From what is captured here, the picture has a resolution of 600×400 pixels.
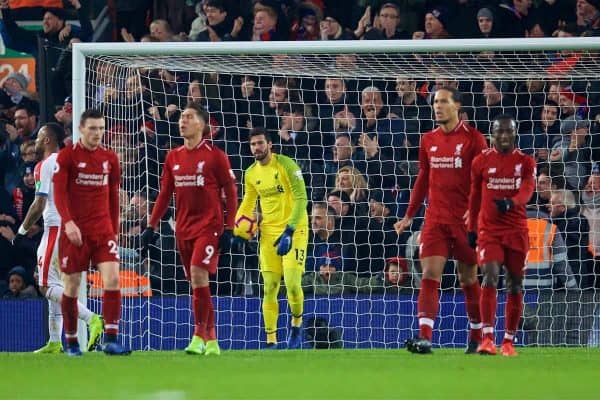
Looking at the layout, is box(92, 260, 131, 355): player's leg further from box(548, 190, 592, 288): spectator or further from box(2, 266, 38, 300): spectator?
box(548, 190, 592, 288): spectator

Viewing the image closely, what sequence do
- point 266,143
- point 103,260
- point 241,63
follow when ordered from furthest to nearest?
point 241,63 < point 266,143 < point 103,260

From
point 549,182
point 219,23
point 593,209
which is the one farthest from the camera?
point 219,23

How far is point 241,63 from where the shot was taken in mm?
A: 13828

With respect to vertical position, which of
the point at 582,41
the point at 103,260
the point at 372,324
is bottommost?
the point at 372,324

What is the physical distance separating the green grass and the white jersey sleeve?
1203 mm

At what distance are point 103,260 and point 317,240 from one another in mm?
4087

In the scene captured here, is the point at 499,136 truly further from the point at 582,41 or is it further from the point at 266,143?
the point at 266,143

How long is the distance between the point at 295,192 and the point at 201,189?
1.75m

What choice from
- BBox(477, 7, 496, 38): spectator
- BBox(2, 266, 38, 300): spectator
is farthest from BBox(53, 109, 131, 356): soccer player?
BBox(477, 7, 496, 38): spectator

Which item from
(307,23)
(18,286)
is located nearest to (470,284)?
(18,286)

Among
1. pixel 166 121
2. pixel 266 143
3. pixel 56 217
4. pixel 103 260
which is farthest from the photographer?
pixel 166 121

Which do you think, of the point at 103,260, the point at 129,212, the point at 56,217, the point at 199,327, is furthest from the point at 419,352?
the point at 129,212

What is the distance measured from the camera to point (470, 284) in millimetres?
11516

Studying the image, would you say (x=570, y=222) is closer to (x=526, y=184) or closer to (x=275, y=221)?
(x=275, y=221)
